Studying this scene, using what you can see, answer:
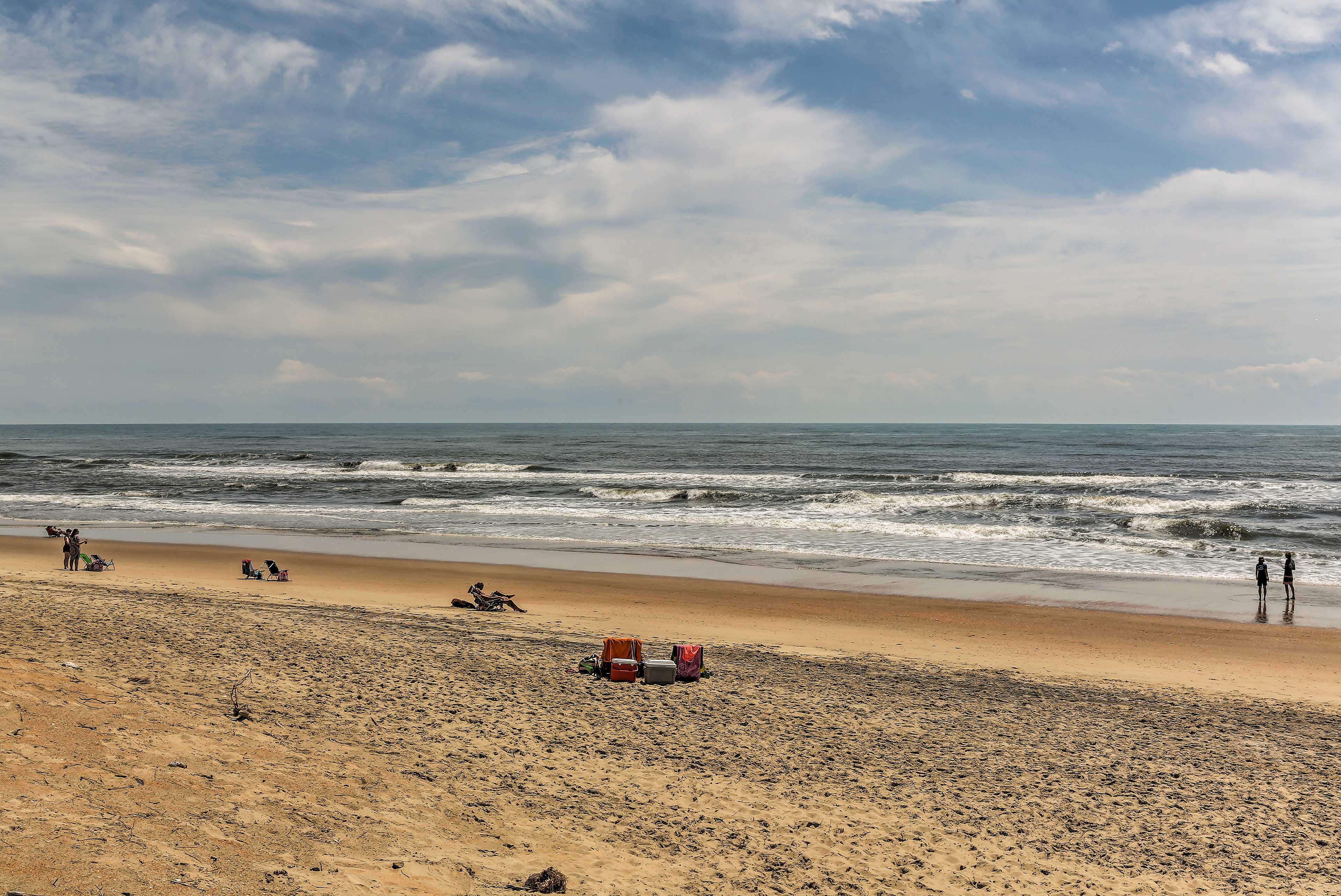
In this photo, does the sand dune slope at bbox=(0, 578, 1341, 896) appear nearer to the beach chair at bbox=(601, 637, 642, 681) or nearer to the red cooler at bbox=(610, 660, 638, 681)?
the red cooler at bbox=(610, 660, 638, 681)

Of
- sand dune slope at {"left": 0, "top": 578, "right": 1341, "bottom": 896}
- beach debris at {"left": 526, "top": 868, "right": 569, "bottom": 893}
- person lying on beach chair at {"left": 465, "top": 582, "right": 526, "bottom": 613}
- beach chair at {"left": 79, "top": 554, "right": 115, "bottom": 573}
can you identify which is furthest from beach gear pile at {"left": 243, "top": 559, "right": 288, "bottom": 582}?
beach debris at {"left": 526, "top": 868, "right": 569, "bottom": 893}

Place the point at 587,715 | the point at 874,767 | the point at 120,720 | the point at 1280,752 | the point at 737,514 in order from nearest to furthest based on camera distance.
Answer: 1. the point at 120,720
2. the point at 874,767
3. the point at 1280,752
4. the point at 587,715
5. the point at 737,514

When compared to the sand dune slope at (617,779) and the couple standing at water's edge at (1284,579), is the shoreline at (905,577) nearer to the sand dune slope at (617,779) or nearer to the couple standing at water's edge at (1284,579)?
the couple standing at water's edge at (1284,579)

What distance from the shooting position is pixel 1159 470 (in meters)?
54.1

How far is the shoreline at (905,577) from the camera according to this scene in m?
17.4

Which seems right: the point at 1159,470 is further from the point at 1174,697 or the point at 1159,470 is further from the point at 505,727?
the point at 505,727

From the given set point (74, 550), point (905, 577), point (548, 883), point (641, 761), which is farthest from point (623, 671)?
point (74, 550)

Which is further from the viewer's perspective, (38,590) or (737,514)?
(737,514)

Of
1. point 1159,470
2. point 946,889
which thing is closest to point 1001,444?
point 1159,470

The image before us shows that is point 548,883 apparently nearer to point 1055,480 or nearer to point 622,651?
point 622,651

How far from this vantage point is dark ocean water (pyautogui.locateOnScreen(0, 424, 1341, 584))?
25906mm

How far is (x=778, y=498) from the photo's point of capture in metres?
40.0

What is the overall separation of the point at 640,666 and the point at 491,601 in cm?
579

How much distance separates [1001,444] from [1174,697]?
3261 inches
